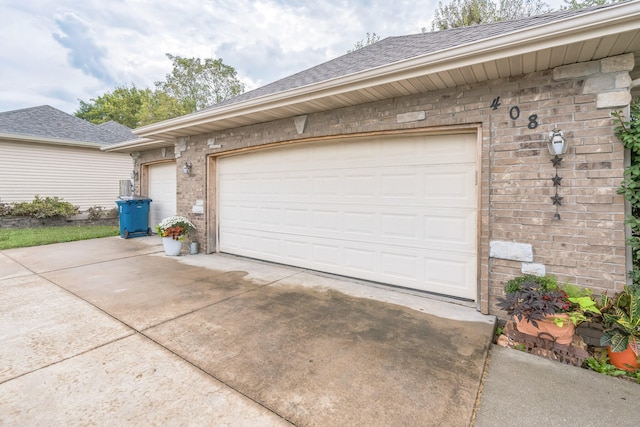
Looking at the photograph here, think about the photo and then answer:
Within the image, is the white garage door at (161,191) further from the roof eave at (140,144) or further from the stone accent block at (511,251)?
the stone accent block at (511,251)

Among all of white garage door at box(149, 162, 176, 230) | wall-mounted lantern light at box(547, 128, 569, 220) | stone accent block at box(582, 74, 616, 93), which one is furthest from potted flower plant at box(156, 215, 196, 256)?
stone accent block at box(582, 74, 616, 93)

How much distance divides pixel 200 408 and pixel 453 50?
3.49 metres

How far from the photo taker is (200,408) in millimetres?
1623

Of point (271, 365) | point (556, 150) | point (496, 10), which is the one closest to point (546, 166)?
point (556, 150)

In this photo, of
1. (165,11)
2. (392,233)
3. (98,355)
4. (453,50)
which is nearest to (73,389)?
(98,355)

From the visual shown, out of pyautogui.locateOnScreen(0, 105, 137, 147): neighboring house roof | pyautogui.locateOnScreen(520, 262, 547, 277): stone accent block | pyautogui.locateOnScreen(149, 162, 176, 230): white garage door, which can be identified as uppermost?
pyautogui.locateOnScreen(0, 105, 137, 147): neighboring house roof

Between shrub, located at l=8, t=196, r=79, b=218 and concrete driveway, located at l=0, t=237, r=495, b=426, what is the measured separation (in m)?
7.25

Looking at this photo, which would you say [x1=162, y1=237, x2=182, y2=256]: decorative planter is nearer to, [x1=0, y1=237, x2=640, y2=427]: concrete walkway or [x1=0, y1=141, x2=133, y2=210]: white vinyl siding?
[x1=0, y1=237, x2=640, y2=427]: concrete walkway

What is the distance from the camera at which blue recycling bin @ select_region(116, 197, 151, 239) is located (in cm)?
773

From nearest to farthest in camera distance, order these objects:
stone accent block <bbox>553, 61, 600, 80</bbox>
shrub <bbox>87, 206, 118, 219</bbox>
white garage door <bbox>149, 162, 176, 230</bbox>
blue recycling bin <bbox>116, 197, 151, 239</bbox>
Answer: stone accent block <bbox>553, 61, 600, 80</bbox>
blue recycling bin <bbox>116, 197, 151, 239</bbox>
white garage door <bbox>149, 162, 176, 230</bbox>
shrub <bbox>87, 206, 118, 219</bbox>

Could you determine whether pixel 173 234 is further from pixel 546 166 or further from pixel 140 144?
pixel 546 166

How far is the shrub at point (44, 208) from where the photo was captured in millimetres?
8984

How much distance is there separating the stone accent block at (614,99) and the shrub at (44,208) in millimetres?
13480

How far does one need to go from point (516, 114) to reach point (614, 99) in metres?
0.71
